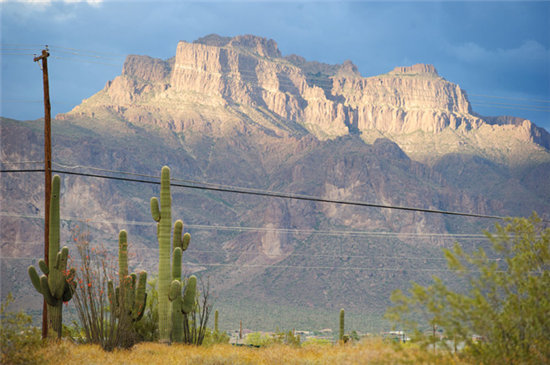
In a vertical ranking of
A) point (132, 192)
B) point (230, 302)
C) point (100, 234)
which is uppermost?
point (132, 192)

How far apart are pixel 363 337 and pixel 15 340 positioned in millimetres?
8489

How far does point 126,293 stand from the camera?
17.8 meters

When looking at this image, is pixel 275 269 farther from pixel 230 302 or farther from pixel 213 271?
pixel 230 302

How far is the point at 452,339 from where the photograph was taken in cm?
1016

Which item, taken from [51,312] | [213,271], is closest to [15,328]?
[51,312]

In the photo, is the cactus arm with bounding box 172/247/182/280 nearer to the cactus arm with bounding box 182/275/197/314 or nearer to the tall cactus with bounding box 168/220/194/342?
the tall cactus with bounding box 168/220/194/342

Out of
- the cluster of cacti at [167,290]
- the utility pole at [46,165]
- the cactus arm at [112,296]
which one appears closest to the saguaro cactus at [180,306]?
the cluster of cacti at [167,290]

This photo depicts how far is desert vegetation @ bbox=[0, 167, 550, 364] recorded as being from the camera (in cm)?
992

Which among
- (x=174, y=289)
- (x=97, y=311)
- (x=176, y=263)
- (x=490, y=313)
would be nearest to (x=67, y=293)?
(x=97, y=311)

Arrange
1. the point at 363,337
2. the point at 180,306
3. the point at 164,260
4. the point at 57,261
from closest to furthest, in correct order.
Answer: the point at 363,337
the point at 57,261
the point at 164,260
the point at 180,306

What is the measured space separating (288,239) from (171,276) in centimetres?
16936

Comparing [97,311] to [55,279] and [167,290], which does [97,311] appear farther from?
[167,290]

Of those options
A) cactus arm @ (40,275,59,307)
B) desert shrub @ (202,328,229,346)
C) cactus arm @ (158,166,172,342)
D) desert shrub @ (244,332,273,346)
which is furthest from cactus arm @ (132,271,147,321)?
desert shrub @ (244,332,273,346)

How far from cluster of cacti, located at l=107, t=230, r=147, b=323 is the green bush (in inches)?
126
